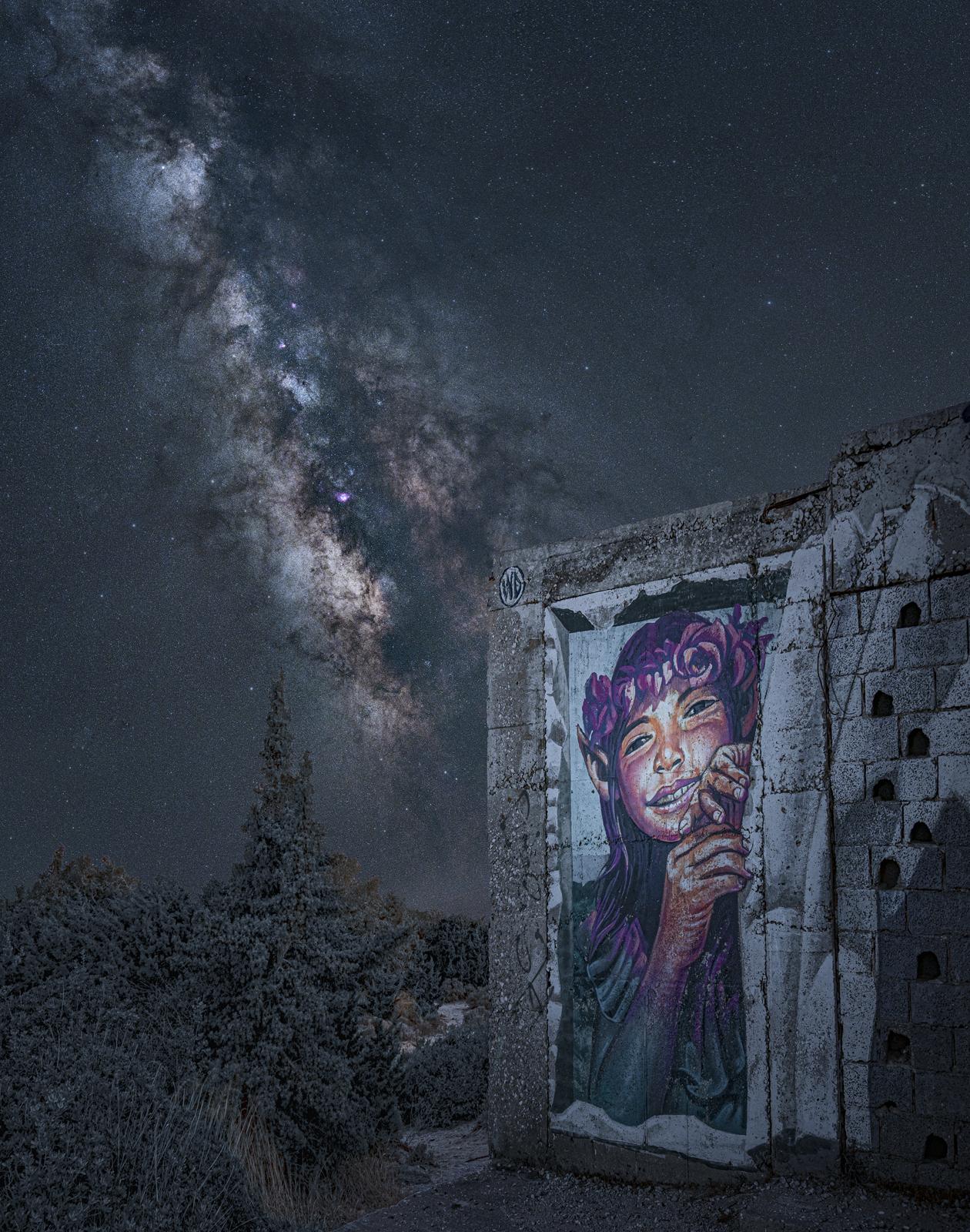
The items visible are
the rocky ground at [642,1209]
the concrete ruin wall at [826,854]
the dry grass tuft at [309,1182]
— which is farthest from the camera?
the dry grass tuft at [309,1182]

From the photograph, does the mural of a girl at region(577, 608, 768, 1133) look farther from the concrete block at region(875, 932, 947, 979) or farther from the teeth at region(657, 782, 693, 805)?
the concrete block at region(875, 932, 947, 979)

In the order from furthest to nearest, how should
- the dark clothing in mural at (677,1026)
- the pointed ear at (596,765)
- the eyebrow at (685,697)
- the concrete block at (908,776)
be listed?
the pointed ear at (596,765) < the eyebrow at (685,697) < the dark clothing in mural at (677,1026) < the concrete block at (908,776)

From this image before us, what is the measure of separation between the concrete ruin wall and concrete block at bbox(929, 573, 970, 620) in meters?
0.01

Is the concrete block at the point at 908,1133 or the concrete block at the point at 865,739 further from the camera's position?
the concrete block at the point at 865,739

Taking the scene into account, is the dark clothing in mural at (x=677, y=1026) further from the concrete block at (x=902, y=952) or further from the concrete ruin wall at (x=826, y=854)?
the concrete block at (x=902, y=952)

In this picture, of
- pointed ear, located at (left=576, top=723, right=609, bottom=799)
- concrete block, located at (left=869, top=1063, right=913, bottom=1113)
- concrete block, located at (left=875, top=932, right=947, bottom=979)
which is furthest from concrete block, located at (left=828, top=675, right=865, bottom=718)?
concrete block, located at (left=869, top=1063, right=913, bottom=1113)

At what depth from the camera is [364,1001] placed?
9.48 meters

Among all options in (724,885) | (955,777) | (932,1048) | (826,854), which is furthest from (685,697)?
(932,1048)

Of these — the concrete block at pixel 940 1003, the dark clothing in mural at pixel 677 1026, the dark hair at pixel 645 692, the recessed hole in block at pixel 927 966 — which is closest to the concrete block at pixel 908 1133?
the concrete block at pixel 940 1003

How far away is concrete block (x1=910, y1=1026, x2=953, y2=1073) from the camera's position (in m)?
5.50

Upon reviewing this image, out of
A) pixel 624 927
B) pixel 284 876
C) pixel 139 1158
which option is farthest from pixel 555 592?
pixel 139 1158

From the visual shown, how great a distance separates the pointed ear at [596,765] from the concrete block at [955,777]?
2431 mm

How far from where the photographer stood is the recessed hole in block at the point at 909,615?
600cm

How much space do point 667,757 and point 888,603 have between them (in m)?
1.88
